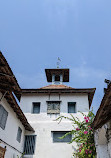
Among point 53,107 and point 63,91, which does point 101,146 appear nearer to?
point 53,107

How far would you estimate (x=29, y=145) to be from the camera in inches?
442

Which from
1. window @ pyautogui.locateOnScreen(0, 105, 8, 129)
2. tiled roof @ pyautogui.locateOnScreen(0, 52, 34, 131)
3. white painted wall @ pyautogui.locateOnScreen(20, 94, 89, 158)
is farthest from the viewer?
white painted wall @ pyautogui.locateOnScreen(20, 94, 89, 158)

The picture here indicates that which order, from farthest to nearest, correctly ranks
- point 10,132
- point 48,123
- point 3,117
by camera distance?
→ point 48,123
point 10,132
point 3,117

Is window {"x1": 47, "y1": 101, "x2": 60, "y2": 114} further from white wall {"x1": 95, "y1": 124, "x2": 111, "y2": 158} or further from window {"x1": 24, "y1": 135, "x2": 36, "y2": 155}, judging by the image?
white wall {"x1": 95, "y1": 124, "x2": 111, "y2": 158}

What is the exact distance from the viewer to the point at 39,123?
12.0m

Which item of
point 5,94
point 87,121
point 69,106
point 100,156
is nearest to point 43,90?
point 69,106

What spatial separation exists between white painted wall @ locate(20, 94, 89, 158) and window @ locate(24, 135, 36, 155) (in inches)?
12.0

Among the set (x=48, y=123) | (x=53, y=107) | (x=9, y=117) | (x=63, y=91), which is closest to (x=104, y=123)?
(x=9, y=117)

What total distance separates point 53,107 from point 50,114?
64cm

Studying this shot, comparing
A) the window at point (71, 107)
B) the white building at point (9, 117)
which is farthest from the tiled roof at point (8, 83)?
the window at point (71, 107)

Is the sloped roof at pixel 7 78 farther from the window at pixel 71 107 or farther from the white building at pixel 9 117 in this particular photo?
the window at pixel 71 107

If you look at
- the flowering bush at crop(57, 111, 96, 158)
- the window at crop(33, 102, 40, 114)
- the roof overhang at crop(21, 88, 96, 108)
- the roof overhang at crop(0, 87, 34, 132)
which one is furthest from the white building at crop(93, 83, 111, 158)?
the window at crop(33, 102, 40, 114)

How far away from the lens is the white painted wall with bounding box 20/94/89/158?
10867 mm

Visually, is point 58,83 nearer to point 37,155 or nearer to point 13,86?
point 37,155
